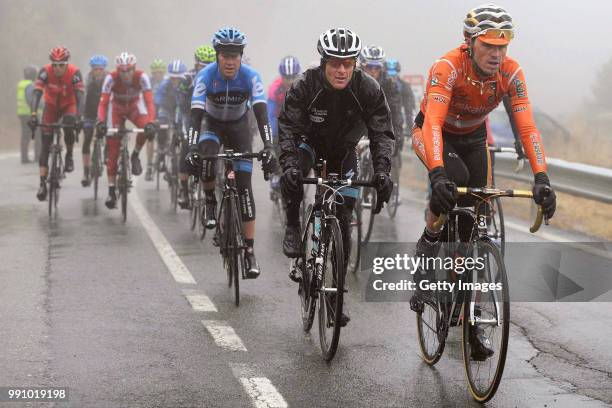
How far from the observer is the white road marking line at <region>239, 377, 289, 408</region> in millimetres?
5598

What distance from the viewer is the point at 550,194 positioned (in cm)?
553

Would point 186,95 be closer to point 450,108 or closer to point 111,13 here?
point 450,108

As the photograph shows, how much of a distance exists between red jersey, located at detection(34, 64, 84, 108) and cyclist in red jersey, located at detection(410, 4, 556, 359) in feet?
28.3

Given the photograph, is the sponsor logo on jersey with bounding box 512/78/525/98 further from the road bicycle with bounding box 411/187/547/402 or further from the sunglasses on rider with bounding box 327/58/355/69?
the sunglasses on rider with bounding box 327/58/355/69

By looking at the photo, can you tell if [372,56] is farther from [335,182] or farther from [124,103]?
[335,182]

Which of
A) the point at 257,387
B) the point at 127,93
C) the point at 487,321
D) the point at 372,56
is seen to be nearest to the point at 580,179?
the point at 372,56

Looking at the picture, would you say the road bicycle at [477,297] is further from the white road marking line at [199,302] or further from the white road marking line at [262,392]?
the white road marking line at [199,302]

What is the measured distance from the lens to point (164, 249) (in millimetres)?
11172

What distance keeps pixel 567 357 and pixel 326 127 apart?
2216 millimetres

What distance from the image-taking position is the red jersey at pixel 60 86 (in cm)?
1432

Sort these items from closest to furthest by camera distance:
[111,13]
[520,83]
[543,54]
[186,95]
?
1. [520,83]
2. [186,95]
3. [111,13]
4. [543,54]

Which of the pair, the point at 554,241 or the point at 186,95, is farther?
the point at 186,95

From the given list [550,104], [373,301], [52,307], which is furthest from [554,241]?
[550,104]

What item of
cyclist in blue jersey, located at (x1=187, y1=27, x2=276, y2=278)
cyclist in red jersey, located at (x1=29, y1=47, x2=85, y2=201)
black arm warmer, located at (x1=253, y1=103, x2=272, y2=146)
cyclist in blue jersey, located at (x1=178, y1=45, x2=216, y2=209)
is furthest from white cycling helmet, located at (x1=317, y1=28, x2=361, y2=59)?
cyclist in red jersey, located at (x1=29, y1=47, x2=85, y2=201)
